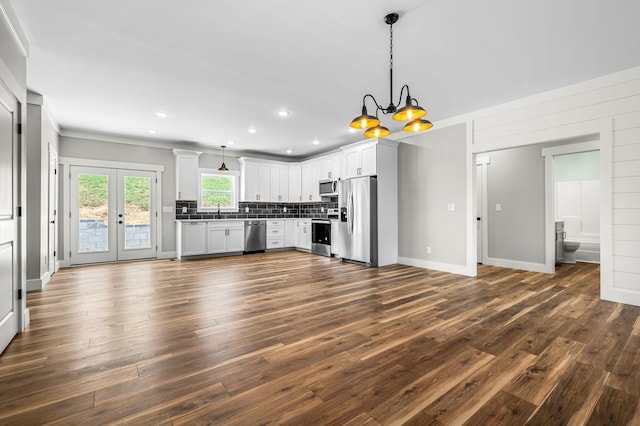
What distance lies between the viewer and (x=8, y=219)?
95.0 inches

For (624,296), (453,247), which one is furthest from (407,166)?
(624,296)

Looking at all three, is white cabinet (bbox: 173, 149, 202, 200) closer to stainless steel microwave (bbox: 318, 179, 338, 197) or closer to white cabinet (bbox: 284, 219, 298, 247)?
white cabinet (bbox: 284, 219, 298, 247)

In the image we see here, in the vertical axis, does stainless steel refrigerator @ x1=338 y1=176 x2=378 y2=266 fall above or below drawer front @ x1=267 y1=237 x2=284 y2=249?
above

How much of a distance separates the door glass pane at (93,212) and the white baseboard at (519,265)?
25.5 ft

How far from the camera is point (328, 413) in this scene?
60.7 inches

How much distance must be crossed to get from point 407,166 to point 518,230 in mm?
A: 2334

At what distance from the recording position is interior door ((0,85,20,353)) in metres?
2.29

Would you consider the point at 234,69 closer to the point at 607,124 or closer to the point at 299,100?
the point at 299,100

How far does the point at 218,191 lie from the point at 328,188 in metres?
2.84

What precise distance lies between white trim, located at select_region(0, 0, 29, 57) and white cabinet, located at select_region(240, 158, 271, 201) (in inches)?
194

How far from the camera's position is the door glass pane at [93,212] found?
230 inches

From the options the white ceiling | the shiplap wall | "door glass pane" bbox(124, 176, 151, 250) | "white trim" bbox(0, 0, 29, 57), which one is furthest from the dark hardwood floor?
the white ceiling

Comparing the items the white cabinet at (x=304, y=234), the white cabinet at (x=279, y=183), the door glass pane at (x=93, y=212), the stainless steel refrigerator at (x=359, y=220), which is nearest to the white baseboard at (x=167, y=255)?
the door glass pane at (x=93, y=212)

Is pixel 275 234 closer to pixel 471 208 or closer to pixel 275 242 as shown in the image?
pixel 275 242
